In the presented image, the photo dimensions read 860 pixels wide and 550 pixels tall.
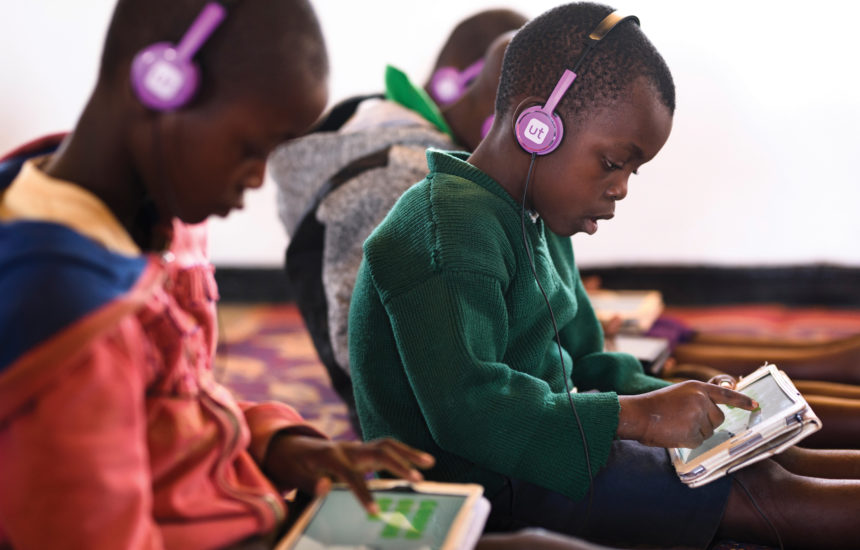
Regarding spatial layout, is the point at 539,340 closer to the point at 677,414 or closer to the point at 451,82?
the point at 677,414

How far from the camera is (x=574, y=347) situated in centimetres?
119

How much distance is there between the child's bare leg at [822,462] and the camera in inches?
39.6

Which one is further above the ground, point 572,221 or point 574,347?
point 572,221

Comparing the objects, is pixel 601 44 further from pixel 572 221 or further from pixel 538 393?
pixel 538 393

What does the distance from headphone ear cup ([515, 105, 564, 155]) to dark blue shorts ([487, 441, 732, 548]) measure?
0.37m

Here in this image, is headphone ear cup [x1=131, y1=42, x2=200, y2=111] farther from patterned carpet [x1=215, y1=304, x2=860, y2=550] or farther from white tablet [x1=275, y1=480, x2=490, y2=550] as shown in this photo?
patterned carpet [x1=215, y1=304, x2=860, y2=550]

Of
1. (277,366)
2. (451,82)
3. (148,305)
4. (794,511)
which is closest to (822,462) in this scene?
(794,511)

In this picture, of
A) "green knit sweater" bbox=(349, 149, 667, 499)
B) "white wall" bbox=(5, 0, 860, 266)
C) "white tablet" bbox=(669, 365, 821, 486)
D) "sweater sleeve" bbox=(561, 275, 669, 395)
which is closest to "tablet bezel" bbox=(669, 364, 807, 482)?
"white tablet" bbox=(669, 365, 821, 486)

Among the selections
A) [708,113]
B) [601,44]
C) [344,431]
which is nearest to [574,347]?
[601,44]

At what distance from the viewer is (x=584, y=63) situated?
3.01 feet

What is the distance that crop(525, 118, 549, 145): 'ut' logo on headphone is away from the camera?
2.99ft

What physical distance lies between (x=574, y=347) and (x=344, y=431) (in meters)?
0.65

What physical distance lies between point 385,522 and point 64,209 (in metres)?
0.37

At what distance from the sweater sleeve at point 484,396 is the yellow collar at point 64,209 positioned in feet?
0.98
